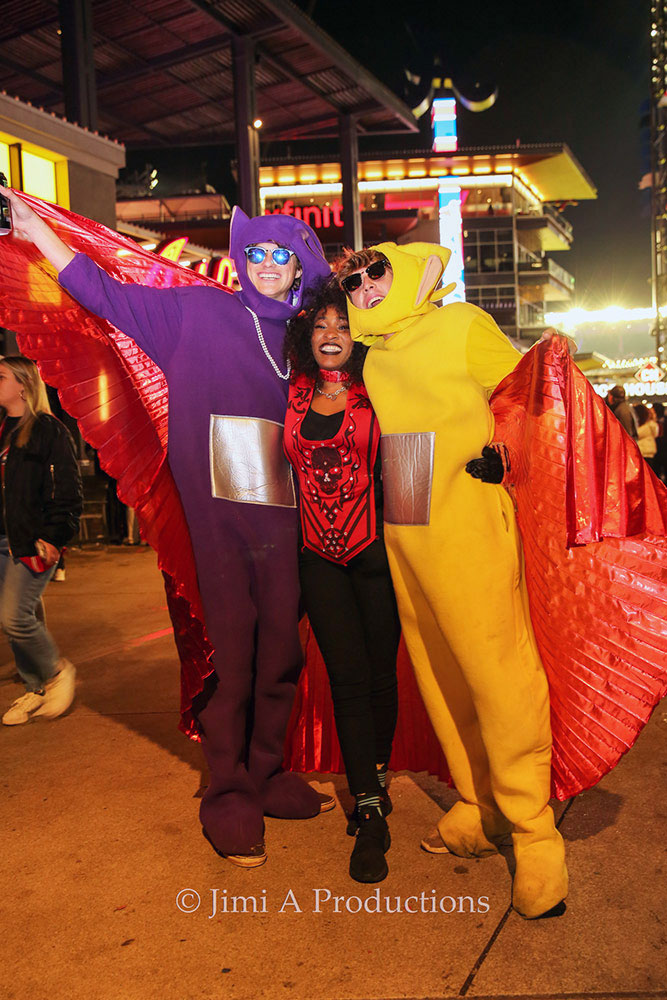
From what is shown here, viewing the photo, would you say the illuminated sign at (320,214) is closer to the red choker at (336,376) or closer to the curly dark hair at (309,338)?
the curly dark hair at (309,338)

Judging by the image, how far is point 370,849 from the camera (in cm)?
258

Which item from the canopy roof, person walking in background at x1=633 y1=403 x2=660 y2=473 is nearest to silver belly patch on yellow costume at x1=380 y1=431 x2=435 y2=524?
person walking in background at x1=633 y1=403 x2=660 y2=473

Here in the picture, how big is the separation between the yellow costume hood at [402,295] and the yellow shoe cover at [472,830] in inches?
59.7

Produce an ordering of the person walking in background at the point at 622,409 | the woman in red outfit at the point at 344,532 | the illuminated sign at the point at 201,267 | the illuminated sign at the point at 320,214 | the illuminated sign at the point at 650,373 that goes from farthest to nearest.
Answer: the illuminated sign at the point at 320,214 → the illuminated sign at the point at 650,373 → the illuminated sign at the point at 201,267 → the person walking in background at the point at 622,409 → the woman in red outfit at the point at 344,532

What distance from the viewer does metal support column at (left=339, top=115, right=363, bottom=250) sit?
76.9ft

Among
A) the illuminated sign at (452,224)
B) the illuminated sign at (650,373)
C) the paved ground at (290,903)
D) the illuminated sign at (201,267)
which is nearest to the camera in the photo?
the paved ground at (290,903)

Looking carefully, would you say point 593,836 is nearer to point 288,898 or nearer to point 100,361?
point 288,898

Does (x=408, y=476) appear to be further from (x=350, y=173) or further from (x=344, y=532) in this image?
(x=350, y=173)

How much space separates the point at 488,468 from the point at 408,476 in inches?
10.9

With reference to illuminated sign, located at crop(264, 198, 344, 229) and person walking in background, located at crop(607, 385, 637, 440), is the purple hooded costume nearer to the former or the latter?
person walking in background, located at crop(607, 385, 637, 440)

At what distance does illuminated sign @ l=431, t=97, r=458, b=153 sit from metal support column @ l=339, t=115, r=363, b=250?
24.6m

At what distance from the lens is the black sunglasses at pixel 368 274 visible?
2574 mm

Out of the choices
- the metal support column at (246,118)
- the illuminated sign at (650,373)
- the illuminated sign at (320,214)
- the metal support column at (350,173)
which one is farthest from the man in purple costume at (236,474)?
the illuminated sign at (320,214)

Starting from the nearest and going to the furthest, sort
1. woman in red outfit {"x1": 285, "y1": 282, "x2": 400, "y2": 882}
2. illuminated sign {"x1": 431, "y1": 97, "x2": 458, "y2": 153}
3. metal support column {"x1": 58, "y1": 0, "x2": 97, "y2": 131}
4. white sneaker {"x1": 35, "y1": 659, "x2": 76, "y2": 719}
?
woman in red outfit {"x1": 285, "y1": 282, "x2": 400, "y2": 882} < white sneaker {"x1": 35, "y1": 659, "x2": 76, "y2": 719} < metal support column {"x1": 58, "y1": 0, "x2": 97, "y2": 131} < illuminated sign {"x1": 431, "y1": 97, "x2": 458, "y2": 153}
